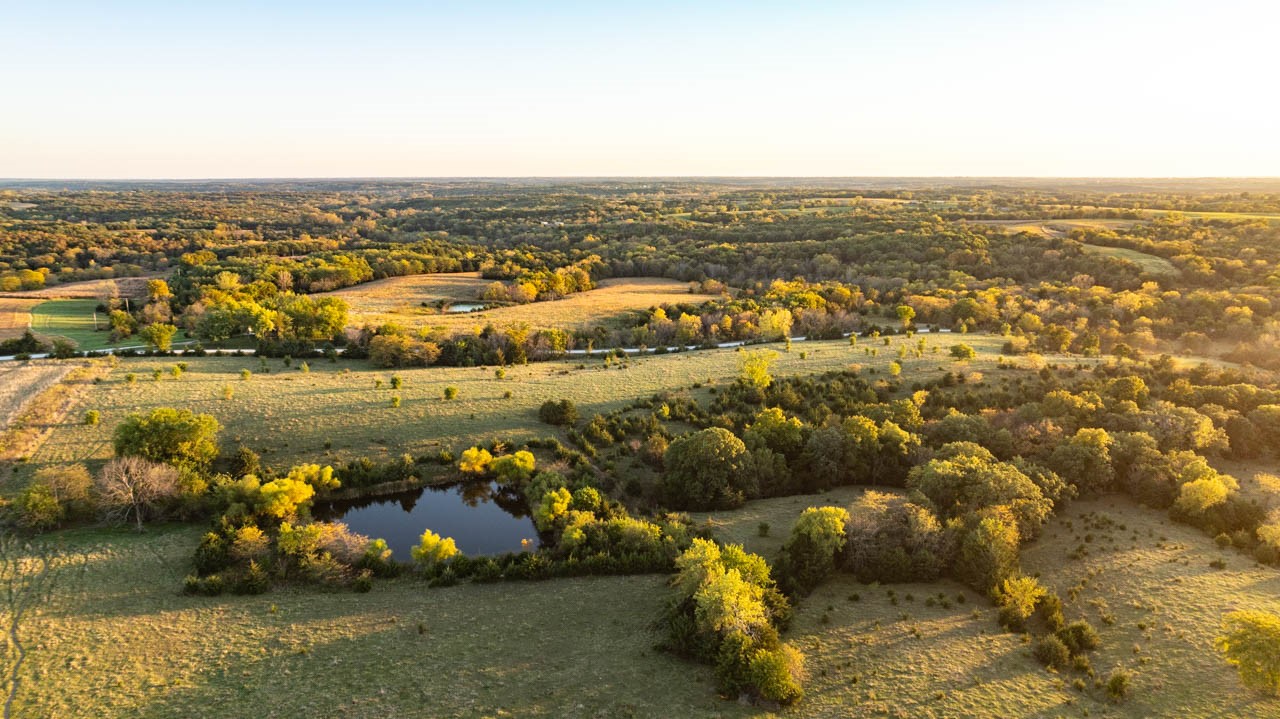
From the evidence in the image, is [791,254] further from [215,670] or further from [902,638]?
[215,670]

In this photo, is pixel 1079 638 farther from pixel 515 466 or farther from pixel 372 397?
pixel 372 397

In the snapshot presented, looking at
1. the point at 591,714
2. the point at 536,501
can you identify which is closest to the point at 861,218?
the point at 536,501

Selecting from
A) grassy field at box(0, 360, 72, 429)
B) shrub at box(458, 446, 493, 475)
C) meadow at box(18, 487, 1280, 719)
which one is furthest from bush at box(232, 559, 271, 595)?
grassy field at box(0, 360, 72, 429)

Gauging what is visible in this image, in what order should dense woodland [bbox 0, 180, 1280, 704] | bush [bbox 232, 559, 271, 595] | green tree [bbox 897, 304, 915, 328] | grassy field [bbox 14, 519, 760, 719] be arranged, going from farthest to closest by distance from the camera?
green tree [bbox 897, 304, 915, 328] → dense woodland [bbox 0, 180, 1280, 704] → bush [bbox 232, 559, 271, 595] → grassy field [bbox 14, 519, 760, 719]

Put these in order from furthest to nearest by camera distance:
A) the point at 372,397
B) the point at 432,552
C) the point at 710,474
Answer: the point at 372,397 → the point at 710,474 → the point at 432,552

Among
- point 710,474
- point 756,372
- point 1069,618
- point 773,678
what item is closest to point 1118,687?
point 1069,618

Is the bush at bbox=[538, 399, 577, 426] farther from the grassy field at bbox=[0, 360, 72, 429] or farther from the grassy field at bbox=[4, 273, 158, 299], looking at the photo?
Answer: the grassy field at bbox=[4, 273, 158, 299]
